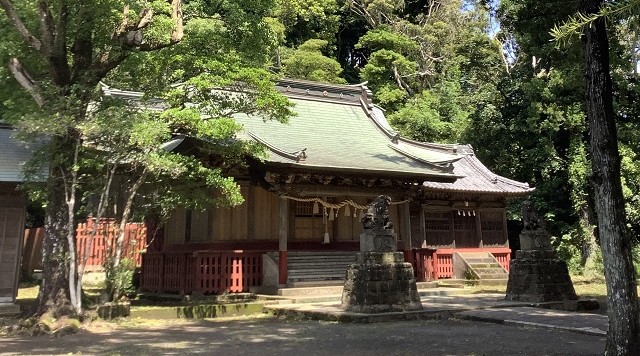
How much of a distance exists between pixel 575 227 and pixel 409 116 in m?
10.3

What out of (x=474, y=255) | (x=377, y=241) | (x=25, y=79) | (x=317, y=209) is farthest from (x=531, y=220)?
(x=25, y=79)

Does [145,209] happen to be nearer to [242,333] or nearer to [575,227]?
[242,333]

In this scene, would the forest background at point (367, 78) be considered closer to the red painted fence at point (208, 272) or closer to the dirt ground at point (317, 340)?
the dirt ground at point (317, 340)

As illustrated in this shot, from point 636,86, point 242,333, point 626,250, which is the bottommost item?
point 242,333

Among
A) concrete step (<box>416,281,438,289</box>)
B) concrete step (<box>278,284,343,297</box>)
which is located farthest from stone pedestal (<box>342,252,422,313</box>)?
concrete step (<box>416,281,438,289</box>)

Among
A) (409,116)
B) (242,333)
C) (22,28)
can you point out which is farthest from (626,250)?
(409,116)

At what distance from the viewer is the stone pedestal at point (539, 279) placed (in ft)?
40.7

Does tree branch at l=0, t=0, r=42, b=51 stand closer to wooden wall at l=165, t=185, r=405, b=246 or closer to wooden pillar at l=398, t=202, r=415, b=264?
wooden wall at l=165, t=185, r=405, b=246

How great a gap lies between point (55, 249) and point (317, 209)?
7780 millimetres

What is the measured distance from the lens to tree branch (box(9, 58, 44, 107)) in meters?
9.59

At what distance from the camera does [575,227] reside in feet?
74.8

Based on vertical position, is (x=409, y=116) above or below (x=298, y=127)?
above

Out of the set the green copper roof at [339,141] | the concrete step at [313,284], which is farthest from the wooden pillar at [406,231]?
the concrete step at [313,284]

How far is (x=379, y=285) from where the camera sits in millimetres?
10781
